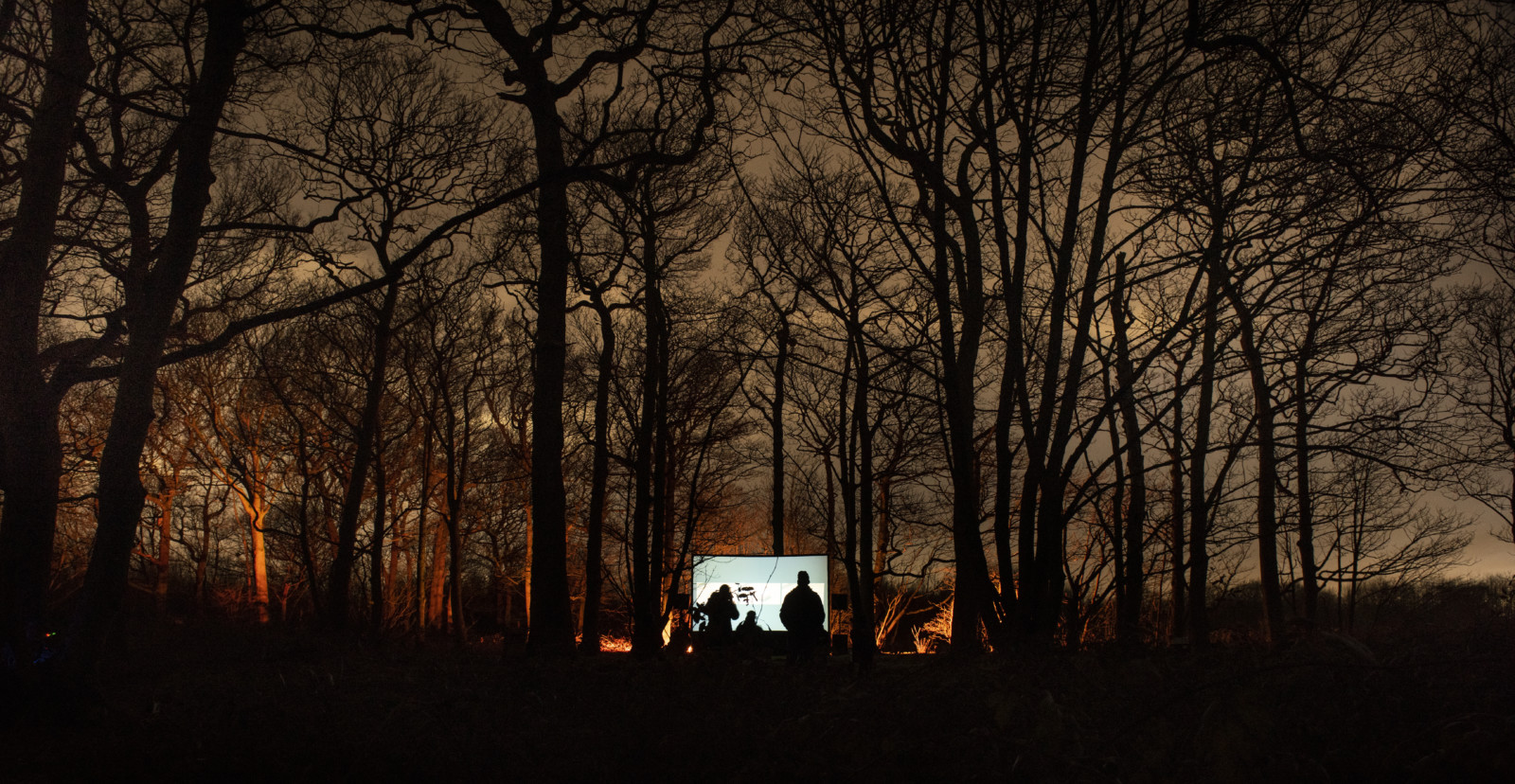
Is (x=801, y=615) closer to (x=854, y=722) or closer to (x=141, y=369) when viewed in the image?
(x=141, y=369)

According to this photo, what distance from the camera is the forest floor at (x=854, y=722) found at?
168 centimetres

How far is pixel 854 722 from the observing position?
2268 millimetres

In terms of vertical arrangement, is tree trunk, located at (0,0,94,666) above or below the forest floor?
above

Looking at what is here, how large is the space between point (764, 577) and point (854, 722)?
13.2m

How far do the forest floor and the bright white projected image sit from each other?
10913mm

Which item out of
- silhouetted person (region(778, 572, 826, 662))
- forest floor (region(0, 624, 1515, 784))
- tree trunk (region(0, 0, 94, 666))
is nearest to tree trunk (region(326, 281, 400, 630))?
tree trunk (region(0, 0, 94, 666))

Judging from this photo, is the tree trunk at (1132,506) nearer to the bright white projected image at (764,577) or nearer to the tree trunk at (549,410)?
the tree trunk at (549,410)

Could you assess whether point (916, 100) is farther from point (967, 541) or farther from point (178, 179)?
point (178, 179)

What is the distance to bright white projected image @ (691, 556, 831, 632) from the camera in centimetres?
1484

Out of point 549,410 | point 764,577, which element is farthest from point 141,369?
point 764,577

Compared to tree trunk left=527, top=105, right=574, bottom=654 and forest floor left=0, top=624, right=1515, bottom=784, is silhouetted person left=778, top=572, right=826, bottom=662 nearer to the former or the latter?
tree trunk left=527, top=105, right=574, bottom=654

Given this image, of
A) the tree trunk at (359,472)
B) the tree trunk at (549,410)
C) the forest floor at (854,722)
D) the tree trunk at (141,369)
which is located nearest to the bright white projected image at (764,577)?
the tree trunk at (359,472)

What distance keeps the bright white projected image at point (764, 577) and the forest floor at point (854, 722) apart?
10913 mm

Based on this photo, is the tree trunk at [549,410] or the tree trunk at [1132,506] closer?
the tree trunk at [1132,506]
